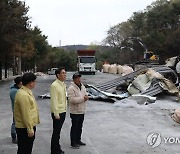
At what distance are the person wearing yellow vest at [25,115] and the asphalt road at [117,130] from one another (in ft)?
7.46

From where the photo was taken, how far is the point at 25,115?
19.1ft

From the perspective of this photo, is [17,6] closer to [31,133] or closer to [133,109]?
[133,109]

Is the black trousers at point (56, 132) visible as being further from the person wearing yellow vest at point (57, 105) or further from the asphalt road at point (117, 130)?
the asphalt road at point (117, 130)

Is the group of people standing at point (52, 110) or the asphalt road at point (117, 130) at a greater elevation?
the group of people standing at point (52, 110)

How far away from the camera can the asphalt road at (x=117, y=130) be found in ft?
27.9

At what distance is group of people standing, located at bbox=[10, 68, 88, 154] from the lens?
231 inches

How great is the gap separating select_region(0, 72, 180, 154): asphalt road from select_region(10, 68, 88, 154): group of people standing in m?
0.58

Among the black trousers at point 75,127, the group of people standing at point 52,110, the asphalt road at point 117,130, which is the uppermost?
the group of people standing at point 52,110

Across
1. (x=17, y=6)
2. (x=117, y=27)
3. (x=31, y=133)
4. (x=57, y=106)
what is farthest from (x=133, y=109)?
(x=117, y=27)

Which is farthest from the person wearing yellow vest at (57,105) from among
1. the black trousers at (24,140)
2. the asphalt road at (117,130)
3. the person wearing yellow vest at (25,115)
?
the black trousers at (24,140)

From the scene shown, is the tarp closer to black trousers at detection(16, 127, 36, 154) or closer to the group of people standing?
the group of people standing

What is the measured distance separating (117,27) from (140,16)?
14945mm

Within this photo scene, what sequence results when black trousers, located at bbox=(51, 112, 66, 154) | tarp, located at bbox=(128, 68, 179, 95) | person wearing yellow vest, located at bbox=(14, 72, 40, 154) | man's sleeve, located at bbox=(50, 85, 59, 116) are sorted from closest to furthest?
person wearing yellow vest, located at bbox=(14, 72, 40, 154) < man's sleeve, located at bbox=(50, 85, 59, 116) < black trousers, located at bbox=(51, 112, 66, 154) < tarp, located at bbox=(128, 68, 179, 95)

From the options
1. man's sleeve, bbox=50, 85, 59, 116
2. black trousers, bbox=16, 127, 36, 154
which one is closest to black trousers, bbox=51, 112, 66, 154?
man's sleeve, bbox=50, 85, 59, 116
